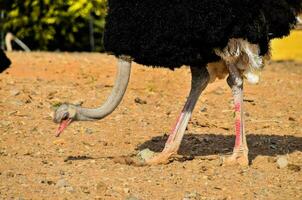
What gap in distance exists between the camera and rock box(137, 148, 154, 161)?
693 cm

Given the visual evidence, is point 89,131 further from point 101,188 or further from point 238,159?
point 101,188

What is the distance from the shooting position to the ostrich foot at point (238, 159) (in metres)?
6.72

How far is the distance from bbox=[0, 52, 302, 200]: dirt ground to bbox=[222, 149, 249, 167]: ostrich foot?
0.30ft

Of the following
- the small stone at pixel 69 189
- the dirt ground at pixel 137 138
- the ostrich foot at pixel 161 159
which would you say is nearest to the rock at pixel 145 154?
the ostrich foot at pixel 161 159

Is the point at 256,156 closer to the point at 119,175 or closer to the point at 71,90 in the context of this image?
the point at 119,175

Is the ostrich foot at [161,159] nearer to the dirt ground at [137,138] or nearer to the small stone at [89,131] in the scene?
the dirt ground at [137,138]

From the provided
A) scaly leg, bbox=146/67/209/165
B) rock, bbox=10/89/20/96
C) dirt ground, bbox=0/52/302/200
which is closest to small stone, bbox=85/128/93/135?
dirt ground, bbox=0/52/302/200

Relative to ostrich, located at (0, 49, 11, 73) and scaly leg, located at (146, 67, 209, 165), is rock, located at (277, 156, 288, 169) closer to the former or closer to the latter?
scaly leg, located at (146, 67, 209, 165)

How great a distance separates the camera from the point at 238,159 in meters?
6.74

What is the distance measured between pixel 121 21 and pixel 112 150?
1.39 metres

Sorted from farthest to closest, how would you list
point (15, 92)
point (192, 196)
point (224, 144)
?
point (15, 92) < point (224, 144) < point (192, 196)

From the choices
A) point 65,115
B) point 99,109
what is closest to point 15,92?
point 65,115

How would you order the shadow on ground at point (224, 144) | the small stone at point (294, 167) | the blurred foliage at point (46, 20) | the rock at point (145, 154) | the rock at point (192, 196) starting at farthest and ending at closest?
1. the blurred foliage at point (46, 20)
2. the shadow on ground at point (224, 144)
3. the rock at point (145, 154)
4. the small stone at point (294, 167)
5. the rock at point (192, 196)

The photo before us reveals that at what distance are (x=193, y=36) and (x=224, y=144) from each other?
5.39 ft
